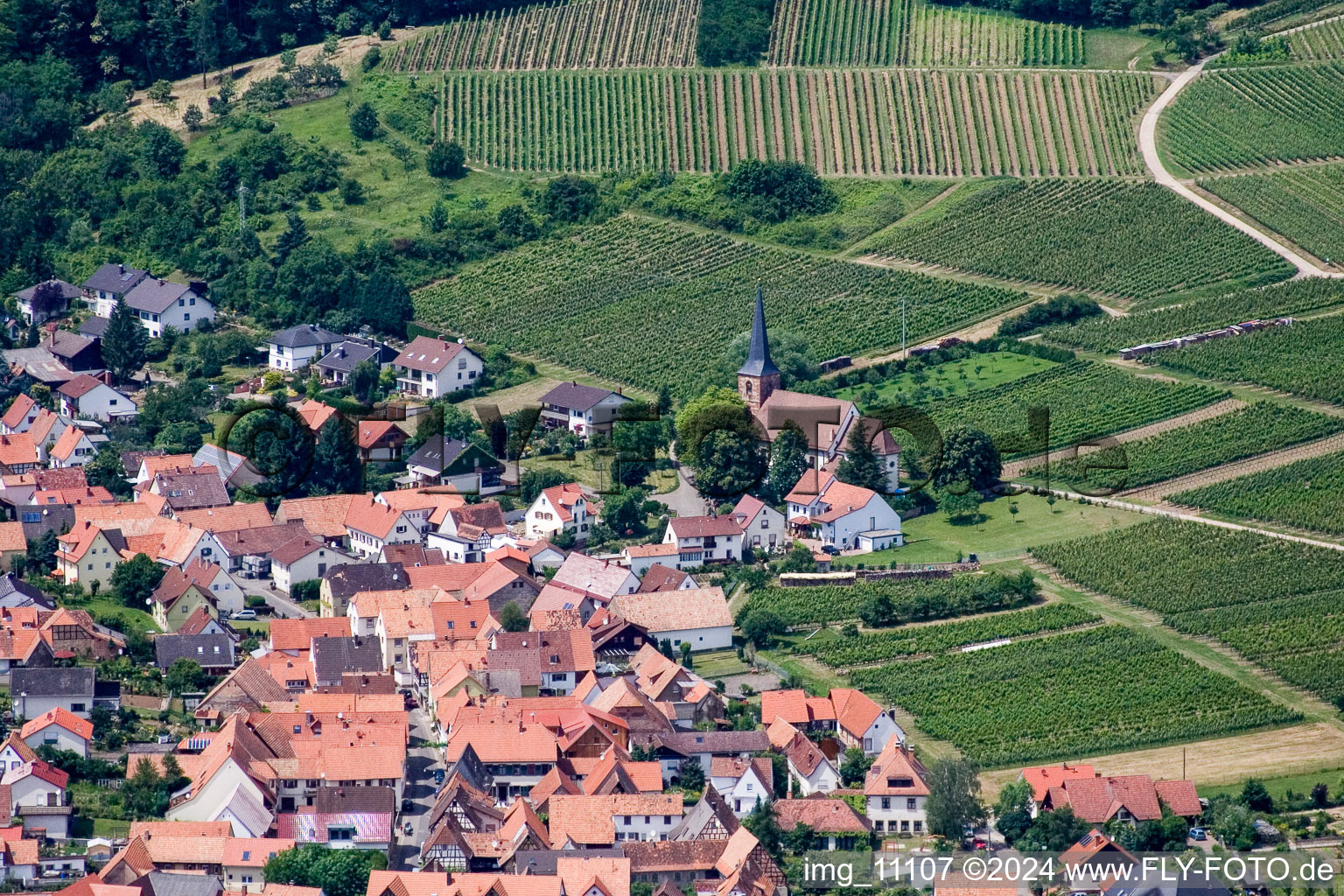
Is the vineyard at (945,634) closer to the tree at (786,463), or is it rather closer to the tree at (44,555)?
the tree at (786,463)

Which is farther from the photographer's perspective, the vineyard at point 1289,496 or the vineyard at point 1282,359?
the vineyard at point 1282,359

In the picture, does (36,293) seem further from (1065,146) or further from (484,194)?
(1065,146)

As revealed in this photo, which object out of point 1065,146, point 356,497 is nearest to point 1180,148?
point 1065,146

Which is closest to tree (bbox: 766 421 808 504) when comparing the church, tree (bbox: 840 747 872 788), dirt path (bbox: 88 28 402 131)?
the church

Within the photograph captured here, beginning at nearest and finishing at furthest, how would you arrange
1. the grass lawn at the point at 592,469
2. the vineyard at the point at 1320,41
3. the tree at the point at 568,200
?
the grass lawn at the point at 592,469
the tree at the point at 568,200
the vineyard at the point at 1320,41

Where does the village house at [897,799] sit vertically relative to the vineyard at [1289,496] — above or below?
below

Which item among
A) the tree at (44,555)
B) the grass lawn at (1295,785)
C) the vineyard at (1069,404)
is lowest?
the tree at (44,555)

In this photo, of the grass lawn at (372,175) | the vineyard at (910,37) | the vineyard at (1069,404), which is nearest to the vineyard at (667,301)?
the grass lawn at (372,175)
